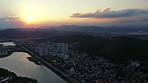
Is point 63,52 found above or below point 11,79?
below

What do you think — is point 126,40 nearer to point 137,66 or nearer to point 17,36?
point 137,66

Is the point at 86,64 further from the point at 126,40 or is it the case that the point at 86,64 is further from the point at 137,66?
the point at 126,40

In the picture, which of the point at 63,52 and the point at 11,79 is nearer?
the point at 11,79

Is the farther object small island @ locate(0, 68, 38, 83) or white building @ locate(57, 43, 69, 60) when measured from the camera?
white building @ locate(57, 43, 69, 60)

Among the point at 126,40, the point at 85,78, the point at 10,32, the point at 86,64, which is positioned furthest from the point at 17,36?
the point at 85,78

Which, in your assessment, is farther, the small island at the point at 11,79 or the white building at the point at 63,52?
the white building at the point at 63,52

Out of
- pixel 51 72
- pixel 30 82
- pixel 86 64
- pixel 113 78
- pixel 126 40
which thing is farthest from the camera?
pixel 126 40

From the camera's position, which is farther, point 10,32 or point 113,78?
point 10,32

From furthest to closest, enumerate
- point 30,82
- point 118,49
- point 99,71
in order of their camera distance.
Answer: point 118,49 → point 99,71 → point 30,82

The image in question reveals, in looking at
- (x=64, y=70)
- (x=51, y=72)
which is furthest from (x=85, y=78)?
(x=51, y=72)
